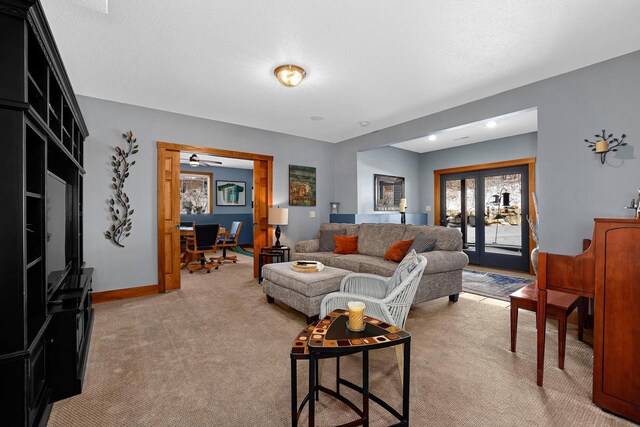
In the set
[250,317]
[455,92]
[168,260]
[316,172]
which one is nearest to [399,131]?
[455,92]

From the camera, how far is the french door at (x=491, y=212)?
584 centimetres

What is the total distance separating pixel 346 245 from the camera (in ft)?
15.9

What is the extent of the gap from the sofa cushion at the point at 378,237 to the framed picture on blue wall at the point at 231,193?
5.61 metres

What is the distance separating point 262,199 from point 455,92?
3475mm

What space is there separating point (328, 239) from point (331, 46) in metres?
3.17

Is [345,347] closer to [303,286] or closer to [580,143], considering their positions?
[303,286]

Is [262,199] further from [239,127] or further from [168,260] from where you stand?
[168,260]

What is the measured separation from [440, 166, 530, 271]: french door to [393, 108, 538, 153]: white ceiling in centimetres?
71

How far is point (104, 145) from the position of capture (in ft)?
12.9

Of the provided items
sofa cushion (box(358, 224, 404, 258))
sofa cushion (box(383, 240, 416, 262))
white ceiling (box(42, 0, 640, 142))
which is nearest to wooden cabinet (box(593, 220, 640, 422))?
white ceiling (box(42, 0, 640, 142))

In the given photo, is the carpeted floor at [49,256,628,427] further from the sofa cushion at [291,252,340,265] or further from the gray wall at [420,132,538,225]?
the gray wall at [420,132,538,225]

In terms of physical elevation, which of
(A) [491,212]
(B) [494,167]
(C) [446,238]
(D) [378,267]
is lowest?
(D) [378,267]

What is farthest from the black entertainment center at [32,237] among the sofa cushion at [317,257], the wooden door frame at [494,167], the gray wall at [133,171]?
the wooden door frame at [494,167]

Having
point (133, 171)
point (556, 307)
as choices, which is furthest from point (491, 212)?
point (133, 171)
